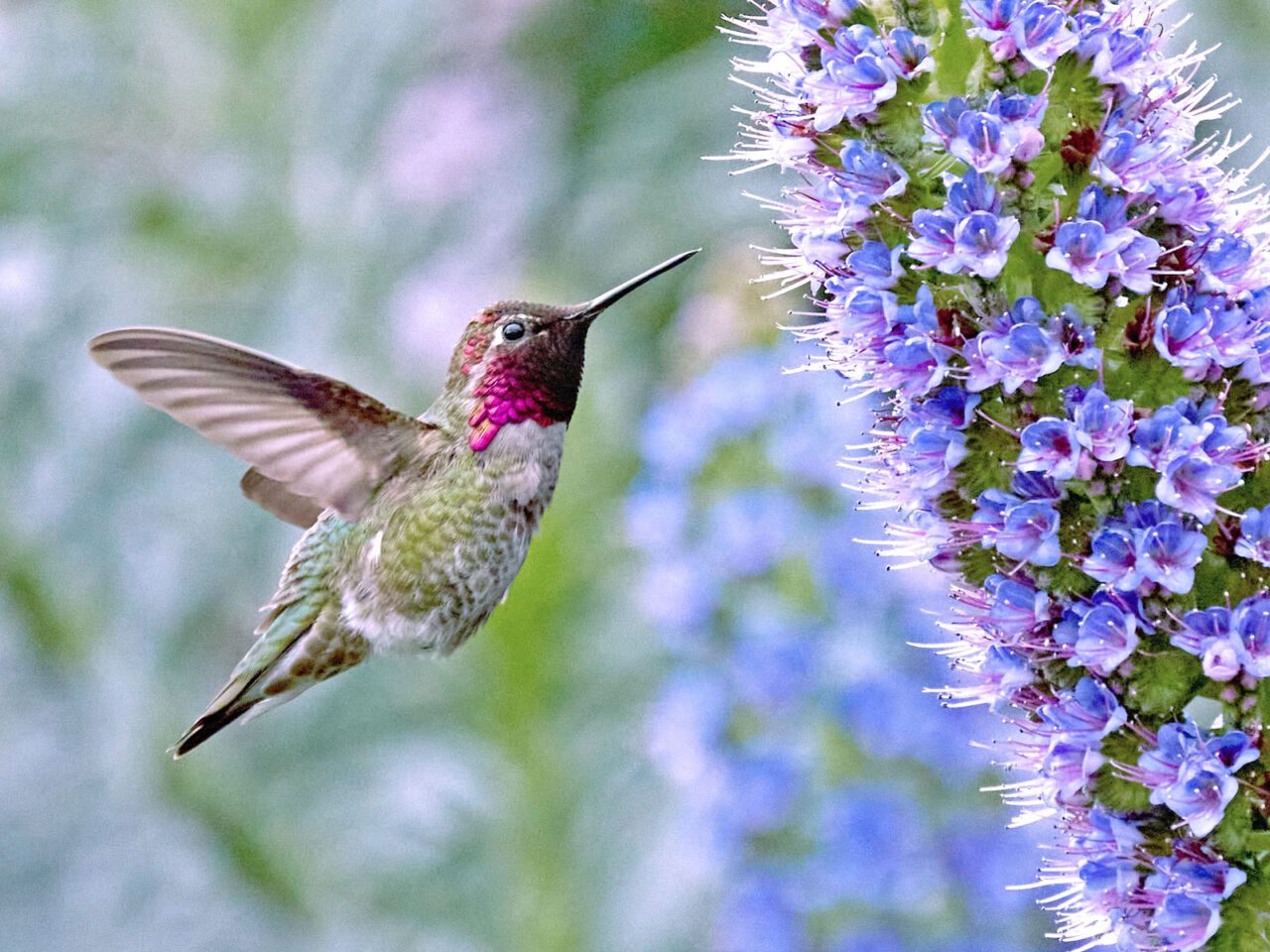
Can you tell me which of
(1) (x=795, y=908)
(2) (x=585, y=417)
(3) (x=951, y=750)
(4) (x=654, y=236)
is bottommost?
(1) (x=795, y=908)

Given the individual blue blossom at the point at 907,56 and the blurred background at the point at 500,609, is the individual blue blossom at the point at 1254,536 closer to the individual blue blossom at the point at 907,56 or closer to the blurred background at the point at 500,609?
the individual blue blossom at the point at 907,56

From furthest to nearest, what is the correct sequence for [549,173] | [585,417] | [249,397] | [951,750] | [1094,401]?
1. [549,173]
2. [585,417]
3. [951,750]
4. [249,397]
5. [1094,401]

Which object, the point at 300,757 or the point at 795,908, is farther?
the point at 300,757

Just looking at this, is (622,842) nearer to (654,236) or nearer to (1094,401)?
(654,236)

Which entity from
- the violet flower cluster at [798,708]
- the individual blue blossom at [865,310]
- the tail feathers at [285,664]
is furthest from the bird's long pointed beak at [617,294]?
the violet flower cluster at [798,708]

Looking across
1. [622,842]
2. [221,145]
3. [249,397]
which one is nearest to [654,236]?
[221,145]
